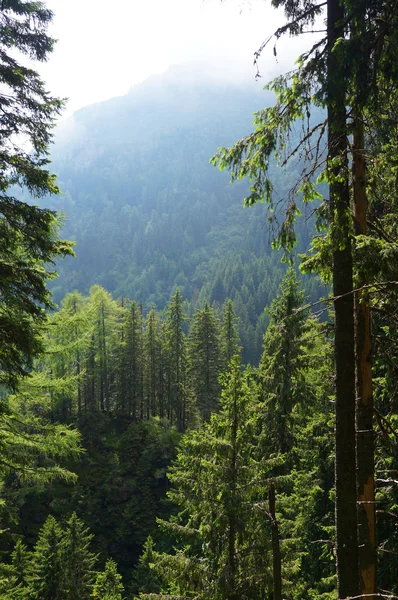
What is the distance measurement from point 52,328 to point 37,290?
285 cm

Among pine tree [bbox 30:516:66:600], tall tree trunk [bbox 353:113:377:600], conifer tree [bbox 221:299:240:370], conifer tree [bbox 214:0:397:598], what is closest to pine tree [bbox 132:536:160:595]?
pine tree [bbox 30:516:66:600]

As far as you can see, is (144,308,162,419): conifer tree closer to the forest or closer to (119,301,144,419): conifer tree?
(119,301,144,419): conifer tree

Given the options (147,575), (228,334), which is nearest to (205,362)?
(228,334)

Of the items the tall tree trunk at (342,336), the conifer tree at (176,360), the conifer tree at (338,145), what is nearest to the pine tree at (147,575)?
the tall tree trunk at (342,336)

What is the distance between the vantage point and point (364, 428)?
684 centimetres

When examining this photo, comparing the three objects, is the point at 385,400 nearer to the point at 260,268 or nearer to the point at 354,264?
the point at 354,264

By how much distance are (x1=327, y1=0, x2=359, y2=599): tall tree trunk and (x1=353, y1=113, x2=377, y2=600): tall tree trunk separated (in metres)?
0.87

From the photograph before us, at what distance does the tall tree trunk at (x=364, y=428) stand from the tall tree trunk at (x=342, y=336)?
871 mm

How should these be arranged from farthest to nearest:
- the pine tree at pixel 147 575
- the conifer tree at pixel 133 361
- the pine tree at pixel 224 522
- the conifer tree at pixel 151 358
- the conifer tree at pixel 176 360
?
the conifer tree at pixel 151 358
the conifer tree at pixel 133 361
the conifer tree at pixel 176 360
the pine tree at pixel 147 575
the pine tree at pixel 224 522

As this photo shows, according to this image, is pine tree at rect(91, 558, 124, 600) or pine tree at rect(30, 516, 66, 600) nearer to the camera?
pine tree at rect(30, 516, 66, 600)

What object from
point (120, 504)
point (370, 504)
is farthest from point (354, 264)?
point (120, 504)

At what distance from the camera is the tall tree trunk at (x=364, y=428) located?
21.8 ft

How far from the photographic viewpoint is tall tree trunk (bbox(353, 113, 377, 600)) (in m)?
6.66

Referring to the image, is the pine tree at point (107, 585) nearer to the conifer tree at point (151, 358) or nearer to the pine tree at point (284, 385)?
the pine tree at point (284, 385)
